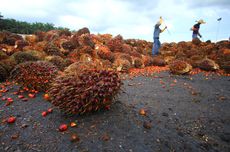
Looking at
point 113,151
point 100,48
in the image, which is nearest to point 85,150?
point 113,151

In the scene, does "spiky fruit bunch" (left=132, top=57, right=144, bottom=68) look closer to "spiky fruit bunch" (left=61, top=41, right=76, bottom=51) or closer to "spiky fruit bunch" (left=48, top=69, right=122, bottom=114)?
"spiky fruit bunch" (left=61, top=41, right=76, bottom=51)

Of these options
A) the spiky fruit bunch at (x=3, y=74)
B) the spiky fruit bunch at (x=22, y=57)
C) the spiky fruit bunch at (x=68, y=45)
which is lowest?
the spiky fruit bunch at (x=3, y=74)

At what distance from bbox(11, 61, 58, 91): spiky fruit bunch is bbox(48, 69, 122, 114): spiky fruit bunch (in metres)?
1.14

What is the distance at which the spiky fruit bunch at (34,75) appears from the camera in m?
3.51

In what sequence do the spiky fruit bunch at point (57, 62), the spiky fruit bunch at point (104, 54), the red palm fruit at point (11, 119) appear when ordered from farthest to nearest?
1. the spiky fruit bunch at point (104, 54)
2. the spiky fruit bunch at point (57, 62)
3. the red palm fruit at point (11, 119)

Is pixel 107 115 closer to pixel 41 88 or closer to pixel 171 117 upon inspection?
pixel 171 117

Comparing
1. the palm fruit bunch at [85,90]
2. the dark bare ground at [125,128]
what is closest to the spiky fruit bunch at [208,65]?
the dark bare ground at [125,128]

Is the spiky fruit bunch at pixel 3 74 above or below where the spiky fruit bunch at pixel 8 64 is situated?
below

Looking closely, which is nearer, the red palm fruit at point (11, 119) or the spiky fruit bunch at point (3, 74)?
the red palm fruit at point (11, 119)

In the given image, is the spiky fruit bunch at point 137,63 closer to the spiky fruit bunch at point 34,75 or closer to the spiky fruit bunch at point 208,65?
the spiky fruit bunch at point 208,65

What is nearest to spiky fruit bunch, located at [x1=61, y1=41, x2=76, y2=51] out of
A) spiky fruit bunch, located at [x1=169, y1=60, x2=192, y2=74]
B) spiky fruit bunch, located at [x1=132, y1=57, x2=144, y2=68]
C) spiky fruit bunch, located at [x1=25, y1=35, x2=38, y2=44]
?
spiky fruit bunch, located at [x1=25, y1=35, x2=38, y2=44]

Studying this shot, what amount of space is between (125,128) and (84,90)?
2.61 ft

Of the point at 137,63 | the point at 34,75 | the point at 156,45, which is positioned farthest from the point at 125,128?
the point at 156,45

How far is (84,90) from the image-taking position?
2.36 metres
